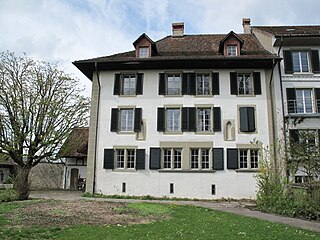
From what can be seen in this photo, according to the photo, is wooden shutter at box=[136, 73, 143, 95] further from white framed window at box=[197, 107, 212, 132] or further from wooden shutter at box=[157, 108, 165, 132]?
white framed window at box=[197, 107, 212, 132]

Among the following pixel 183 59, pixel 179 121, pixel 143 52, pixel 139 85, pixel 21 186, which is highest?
pixel 143 52

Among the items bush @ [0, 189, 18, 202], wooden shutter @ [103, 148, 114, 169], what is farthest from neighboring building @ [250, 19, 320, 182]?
bush @ [0, 189, 18, 202]

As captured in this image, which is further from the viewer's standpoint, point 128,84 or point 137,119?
point 128,84

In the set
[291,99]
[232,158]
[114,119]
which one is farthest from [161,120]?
[291,99]

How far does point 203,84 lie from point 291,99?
5898 millimetres

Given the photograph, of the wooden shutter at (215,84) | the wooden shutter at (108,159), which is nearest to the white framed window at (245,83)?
the wooden shutter at (215,84)

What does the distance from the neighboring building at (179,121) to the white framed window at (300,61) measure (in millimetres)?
1955

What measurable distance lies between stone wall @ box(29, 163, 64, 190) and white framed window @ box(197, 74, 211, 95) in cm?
1914

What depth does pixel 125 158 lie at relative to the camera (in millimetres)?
22344

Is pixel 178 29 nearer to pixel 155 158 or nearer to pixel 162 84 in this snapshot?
pixel 162 84

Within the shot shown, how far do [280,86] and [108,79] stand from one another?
11.7 metres

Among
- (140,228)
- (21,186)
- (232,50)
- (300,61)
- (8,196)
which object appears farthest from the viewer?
(232,50)

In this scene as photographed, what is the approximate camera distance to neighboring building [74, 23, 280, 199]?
21750 millimetres

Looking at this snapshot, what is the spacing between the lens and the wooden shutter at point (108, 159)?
72.8 ft
